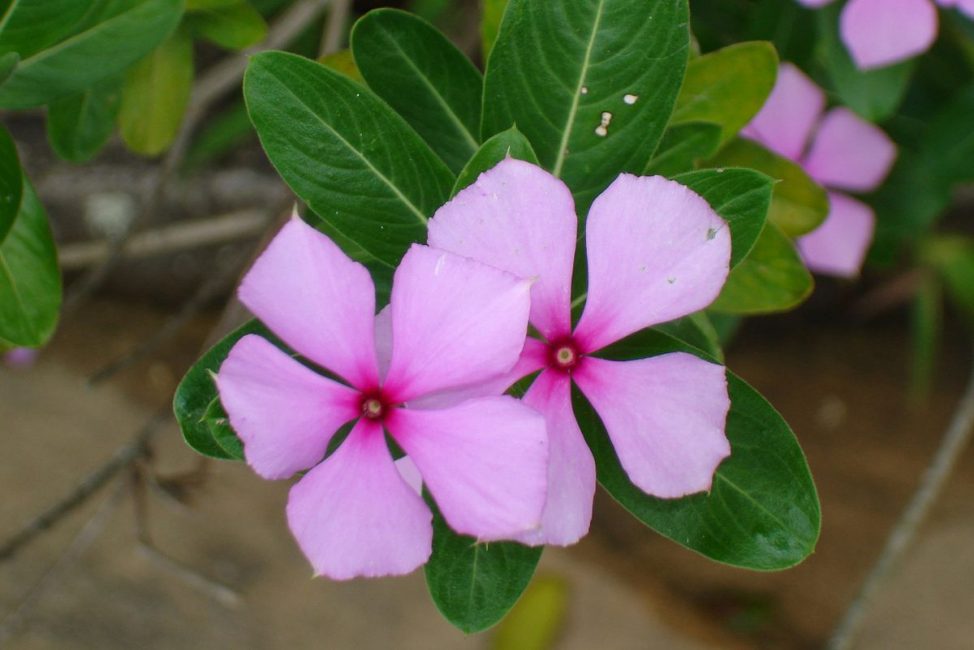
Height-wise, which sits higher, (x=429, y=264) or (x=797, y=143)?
(x=429, y=264)

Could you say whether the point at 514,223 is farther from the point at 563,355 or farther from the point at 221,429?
the point at 221,429

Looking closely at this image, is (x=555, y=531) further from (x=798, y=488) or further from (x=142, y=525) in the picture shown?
(x=142, y=525)

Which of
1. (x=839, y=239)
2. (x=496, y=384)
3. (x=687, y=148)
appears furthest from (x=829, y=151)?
(x=496, y=384)

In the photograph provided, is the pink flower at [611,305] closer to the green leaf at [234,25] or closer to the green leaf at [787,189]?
the green leaf at [787,189]

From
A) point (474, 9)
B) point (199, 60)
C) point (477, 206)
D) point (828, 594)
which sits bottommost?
point (828, 594)

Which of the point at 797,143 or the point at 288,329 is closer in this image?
the point at 288,329

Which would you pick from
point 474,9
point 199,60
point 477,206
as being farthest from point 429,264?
point 199,60

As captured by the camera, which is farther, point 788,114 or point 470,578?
point 788,114

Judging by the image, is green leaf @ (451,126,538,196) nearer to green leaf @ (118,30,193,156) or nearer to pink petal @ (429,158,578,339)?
pink petal @ (429,158,578,339)
